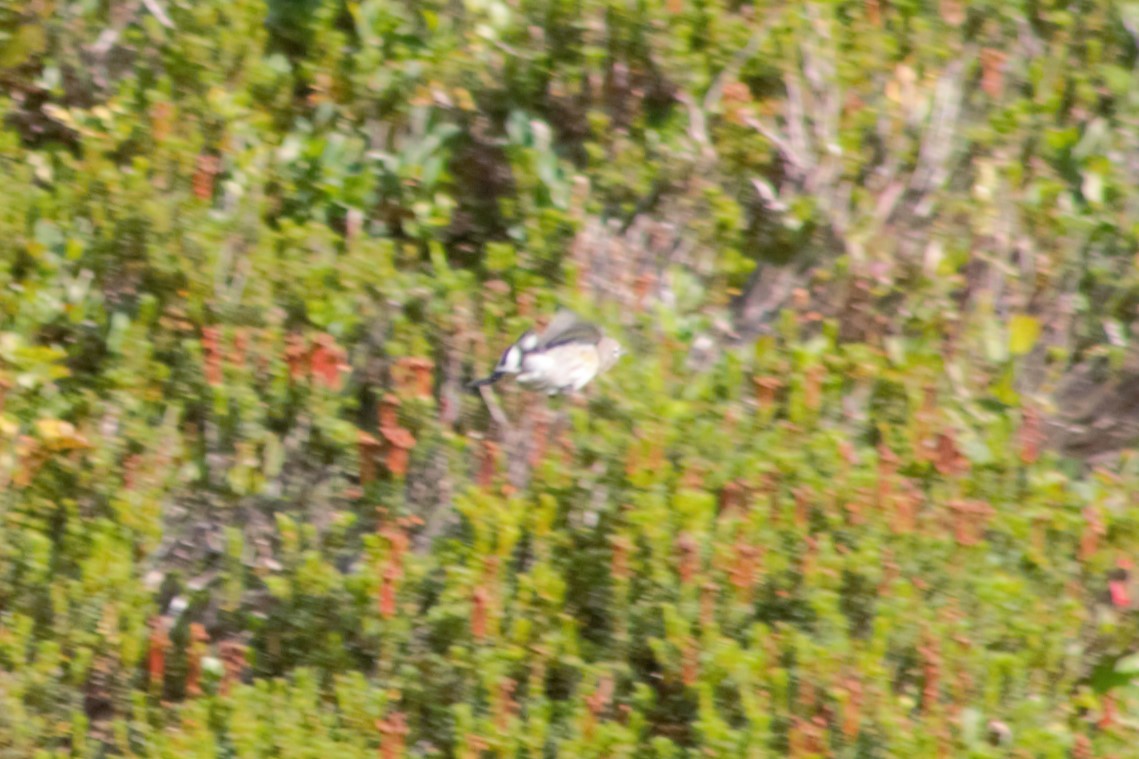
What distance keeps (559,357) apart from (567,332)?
0.33 ft

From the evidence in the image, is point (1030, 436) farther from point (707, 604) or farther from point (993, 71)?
point (993, 71)

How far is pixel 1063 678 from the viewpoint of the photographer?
3.97m

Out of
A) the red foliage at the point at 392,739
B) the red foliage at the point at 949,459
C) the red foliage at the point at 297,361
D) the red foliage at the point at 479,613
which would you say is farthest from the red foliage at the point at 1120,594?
the red foliage at the point at 297,361

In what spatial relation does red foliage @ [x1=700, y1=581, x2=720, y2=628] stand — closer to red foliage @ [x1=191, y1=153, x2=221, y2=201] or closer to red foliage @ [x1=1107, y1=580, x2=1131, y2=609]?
red foliage @ [x1=1107, y1=580, x2=1131, y2=609]

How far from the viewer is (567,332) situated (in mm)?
4289

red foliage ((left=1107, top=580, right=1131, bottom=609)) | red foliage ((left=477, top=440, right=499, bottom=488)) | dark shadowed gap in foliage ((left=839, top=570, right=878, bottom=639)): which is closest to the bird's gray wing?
red foliage ((left=477, top=440, right=499, bottom=488))

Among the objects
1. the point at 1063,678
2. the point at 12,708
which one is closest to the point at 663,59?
the point at 1063,678

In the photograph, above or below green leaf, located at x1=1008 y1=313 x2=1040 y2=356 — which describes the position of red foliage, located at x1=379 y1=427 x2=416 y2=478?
below

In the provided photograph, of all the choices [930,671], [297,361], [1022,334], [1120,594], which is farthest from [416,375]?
[1120,594]

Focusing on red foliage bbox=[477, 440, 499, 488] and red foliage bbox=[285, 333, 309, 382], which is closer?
red foliage bbox=[477, 440, 499, 488]

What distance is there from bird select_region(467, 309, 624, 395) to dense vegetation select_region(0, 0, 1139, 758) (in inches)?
3.4

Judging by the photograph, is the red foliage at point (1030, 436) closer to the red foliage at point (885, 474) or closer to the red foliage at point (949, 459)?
the red foliage at point (949, 459)

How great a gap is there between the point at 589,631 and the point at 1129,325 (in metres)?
1.99

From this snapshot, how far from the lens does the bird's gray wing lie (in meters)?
4.27
